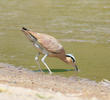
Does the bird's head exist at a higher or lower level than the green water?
higher

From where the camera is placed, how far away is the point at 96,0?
26.5m

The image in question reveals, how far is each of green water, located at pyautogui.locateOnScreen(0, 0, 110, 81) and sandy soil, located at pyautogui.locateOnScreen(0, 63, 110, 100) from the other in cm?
88

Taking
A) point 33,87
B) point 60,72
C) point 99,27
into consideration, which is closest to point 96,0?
point 99,27

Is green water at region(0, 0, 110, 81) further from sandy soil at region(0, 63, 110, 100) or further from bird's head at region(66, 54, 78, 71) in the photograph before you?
sandy soil at region(0, 63, 110, 100)

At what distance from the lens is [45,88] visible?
8859 millimetres

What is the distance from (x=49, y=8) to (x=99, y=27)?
6308 mm

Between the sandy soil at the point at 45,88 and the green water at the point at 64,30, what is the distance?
88cm

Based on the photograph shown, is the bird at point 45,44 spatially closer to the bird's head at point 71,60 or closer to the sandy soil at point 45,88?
the bird's head at point 71,60

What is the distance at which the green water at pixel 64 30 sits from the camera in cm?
1319

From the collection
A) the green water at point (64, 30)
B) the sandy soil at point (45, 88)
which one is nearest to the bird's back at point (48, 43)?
the green water at point (64, 30)

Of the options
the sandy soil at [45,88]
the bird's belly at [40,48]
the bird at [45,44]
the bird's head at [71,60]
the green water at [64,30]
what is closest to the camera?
the sandy soil at [45,88]

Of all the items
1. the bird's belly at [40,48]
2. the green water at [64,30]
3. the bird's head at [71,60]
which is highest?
the bird's belly at [40,48]

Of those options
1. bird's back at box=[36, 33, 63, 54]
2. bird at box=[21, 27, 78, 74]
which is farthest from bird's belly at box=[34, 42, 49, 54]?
bird's back at box=[36, 33, 63, 54]

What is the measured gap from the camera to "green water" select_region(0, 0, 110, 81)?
13188 mm
